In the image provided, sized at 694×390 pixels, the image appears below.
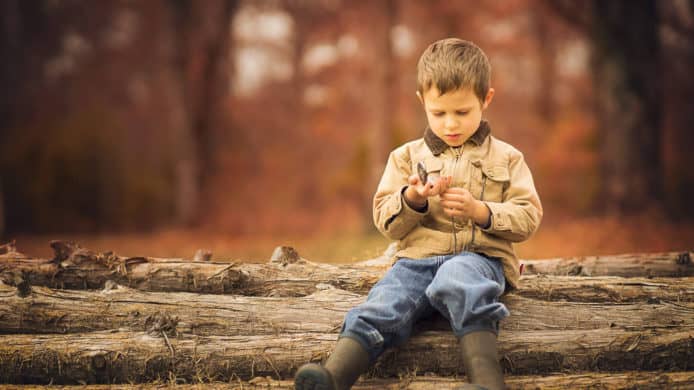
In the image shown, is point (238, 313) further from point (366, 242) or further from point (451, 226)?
point (366, 242)

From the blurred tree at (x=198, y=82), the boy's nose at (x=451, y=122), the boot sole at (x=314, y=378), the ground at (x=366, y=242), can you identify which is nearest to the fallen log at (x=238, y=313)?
the boot sole at (x=314, y=378)

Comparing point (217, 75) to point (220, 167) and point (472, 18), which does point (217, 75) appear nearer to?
point (220, 167)

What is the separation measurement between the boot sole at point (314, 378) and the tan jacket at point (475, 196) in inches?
34.3

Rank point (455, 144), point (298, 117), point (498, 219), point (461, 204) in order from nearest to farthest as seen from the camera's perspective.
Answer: point (461, 204) → point (498, 219) → point (455, 144) → point (298, 117)

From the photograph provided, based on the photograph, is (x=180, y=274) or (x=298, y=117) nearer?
(x=180, y=274)

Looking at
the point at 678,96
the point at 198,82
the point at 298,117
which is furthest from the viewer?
the point at 298,117

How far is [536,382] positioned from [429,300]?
617mm

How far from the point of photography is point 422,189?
2.92m

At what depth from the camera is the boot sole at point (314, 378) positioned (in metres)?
2.56

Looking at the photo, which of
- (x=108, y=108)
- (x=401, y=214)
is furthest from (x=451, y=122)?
(x=108, y=108)

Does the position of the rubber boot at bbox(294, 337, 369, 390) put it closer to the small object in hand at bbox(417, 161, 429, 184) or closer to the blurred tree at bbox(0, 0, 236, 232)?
the small object in hand at bbox(417, 161, 429, 184)

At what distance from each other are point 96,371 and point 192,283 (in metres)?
0.80

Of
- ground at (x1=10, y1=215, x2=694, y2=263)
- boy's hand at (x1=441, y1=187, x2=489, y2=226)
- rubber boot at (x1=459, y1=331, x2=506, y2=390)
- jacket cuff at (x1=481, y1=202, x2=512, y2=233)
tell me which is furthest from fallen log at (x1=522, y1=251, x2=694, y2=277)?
ground at (x1=10, y1=215, x2=694, y2=263)

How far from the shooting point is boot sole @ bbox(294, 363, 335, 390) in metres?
2.56
